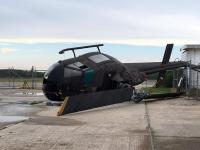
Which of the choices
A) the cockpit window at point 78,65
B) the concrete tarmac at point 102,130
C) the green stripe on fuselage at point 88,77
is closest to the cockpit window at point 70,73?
the cockpit window at point 78,65

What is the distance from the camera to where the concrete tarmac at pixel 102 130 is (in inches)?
353

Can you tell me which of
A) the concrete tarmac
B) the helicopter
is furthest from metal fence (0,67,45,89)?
the concrete tarmac

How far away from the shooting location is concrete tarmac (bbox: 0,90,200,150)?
8961 mm

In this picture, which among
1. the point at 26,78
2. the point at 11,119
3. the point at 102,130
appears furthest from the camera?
the point at 26,78

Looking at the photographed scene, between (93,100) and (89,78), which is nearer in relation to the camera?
(93,100)

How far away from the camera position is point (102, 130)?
35.8ft

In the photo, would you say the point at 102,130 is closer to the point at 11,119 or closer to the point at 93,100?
the point at 11,119

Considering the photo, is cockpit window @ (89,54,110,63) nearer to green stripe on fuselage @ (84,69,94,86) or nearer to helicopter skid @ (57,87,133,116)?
green stripe on fuselage @ (84,69,94,86)

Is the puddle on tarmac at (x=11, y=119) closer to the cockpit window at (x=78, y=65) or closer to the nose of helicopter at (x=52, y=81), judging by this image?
the nose of helicopter at (x=52, y=81)

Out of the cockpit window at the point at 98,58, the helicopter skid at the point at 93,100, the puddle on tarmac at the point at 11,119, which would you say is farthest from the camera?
the cockpit window at the point at 98,58

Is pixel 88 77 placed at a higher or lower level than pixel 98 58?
lower

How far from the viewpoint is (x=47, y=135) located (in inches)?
396

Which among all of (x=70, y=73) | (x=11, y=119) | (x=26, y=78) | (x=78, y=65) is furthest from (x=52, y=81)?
(x=26, y=78)

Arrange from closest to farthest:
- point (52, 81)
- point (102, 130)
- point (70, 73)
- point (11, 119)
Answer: point (102, 130), point (11, 119), point (52, 81), point (70, 73)
